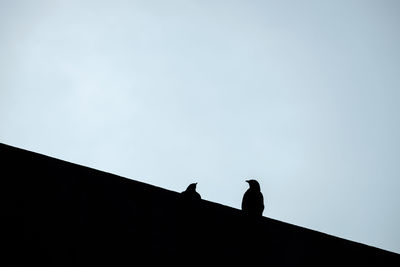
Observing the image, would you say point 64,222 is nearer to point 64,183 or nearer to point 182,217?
point 64,183

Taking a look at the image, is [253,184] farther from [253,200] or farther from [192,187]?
[192,187]

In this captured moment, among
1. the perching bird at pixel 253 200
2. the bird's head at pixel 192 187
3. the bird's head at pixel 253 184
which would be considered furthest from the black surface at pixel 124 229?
the bird's head at pixel 253 184

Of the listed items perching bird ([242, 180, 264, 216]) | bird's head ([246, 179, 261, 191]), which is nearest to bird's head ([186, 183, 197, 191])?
perching bird ([242, 180, 264, 216])

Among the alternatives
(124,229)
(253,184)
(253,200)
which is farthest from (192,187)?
(124,229)

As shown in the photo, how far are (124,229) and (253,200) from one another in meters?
1.99

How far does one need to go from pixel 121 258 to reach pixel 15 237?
3.63 feet

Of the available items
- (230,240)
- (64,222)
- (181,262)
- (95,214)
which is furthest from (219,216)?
(64,222)

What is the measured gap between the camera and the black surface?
3.63 m

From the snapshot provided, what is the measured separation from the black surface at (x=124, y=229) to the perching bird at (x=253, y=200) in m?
0.47

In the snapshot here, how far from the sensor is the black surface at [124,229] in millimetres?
3635

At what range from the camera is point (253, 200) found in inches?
198

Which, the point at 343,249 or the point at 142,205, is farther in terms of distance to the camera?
the point at 343,249

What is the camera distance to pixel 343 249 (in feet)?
15.1

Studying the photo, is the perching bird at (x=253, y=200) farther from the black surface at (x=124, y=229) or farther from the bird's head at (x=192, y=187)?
the bird's head at (x=192, y=187)
